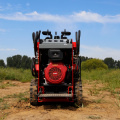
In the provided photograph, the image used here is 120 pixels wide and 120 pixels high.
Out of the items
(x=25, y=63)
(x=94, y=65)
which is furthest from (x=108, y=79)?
(x=25, y=63)

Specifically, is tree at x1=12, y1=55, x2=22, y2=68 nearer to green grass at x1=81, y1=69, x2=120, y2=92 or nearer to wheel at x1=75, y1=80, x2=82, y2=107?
green grass at x1=81, y1=69, x2=120, y2=92

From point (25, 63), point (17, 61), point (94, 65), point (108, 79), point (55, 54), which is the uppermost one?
point (17, 61)

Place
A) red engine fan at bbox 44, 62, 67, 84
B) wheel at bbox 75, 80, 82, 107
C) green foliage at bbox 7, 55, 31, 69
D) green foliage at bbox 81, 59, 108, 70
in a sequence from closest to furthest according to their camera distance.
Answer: red engine fan at bbox 44, 62, 67, 84 < wheel at bbox 75, 80, 82, 107 < green foliage at bbox 81, 59, 108, 70 < green foliage at bbox 7, 55, 31, 69

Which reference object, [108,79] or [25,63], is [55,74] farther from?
[25,63]

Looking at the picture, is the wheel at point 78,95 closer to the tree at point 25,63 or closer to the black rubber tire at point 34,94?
the black rubber tire at point 34,94

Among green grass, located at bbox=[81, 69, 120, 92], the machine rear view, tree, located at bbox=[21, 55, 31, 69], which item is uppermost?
tree, located at bbox=[21, 55, 31, 69]

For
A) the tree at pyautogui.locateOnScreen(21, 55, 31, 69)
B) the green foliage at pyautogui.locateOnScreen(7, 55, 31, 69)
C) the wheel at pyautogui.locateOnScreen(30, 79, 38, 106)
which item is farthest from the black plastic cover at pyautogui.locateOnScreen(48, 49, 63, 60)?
the green foliage at pyautogui.locateOnScreen(7, 55, 31, 69)

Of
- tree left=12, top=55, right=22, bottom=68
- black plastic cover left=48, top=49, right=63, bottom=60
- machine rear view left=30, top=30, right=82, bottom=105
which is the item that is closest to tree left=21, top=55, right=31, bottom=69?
tree left=12, top=55, right=22, bottom=68

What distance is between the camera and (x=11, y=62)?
4369cm

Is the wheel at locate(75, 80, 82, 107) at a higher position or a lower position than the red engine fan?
lower

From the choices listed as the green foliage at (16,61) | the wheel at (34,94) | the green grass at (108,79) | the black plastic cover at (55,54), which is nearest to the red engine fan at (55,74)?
the black plastic cover at (55,54)

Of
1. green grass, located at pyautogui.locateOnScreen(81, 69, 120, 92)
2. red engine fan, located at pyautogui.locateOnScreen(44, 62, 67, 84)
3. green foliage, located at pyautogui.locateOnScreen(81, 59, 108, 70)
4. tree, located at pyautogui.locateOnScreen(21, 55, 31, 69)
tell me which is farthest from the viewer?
tree, located at pyautogui.locateOnScreen(21, 55, 31, 69)

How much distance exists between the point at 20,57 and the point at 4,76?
27512 millimetres

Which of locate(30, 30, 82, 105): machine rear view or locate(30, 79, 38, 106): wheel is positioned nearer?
locate(30, 30, 82, 105): machine rear view
